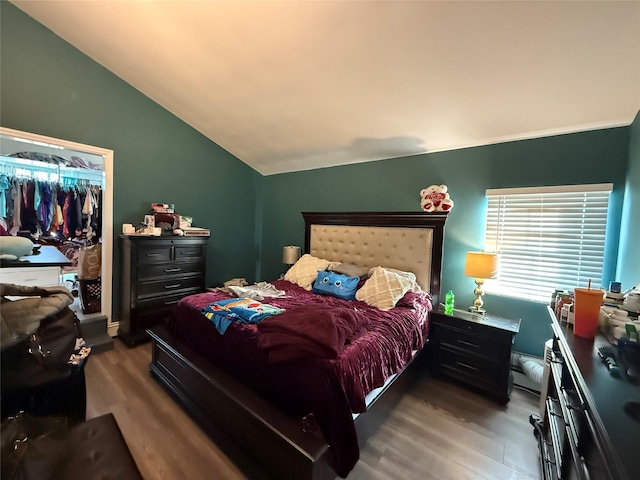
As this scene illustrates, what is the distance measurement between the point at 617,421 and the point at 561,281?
217 centimetres

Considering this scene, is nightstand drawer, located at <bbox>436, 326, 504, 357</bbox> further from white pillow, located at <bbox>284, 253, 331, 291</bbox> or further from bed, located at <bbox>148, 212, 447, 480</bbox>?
white pillow, located at <bbox>284, 253, 331, 291</bbox>

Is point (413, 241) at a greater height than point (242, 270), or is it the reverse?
point (413, 241)

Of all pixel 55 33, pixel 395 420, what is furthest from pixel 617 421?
pixel 55 33

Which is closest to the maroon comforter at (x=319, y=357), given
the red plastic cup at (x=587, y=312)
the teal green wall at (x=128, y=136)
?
the red plastic cup at (x=587, y=312)

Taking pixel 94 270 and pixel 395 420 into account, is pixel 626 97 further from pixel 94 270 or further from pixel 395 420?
pixel 94 270

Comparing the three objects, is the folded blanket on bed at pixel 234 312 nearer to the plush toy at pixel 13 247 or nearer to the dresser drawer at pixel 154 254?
the plush toy at pixel 13 247

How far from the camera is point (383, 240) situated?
3117 mm

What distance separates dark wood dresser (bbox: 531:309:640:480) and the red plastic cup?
0.13 feet

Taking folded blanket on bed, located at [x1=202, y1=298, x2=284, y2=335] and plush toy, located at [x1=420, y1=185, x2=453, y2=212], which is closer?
folded blanket on bed, located at [x1=202, y1=298, x2=284, y2=335]

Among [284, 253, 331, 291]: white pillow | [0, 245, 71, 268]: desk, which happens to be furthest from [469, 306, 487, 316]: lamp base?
[0, 245, 71, 268]: desk

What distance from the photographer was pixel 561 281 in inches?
92.4

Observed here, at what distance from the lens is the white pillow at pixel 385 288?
2418 mm

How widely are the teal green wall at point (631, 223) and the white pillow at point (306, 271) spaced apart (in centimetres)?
249

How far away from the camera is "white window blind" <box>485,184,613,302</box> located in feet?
7.24
